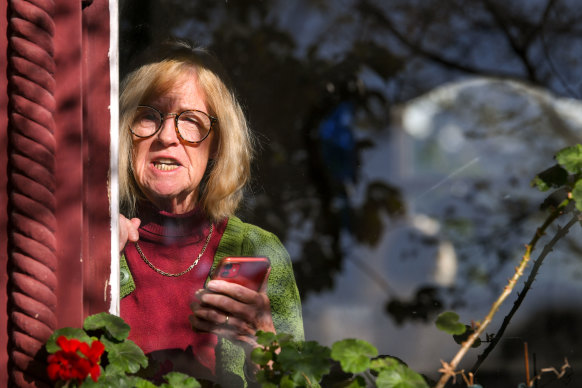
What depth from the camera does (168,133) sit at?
3.02 m

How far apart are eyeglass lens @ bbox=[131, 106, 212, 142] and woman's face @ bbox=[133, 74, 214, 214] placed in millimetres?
21

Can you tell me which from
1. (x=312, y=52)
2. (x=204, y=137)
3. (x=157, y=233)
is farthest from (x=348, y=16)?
(x=157, y=233)

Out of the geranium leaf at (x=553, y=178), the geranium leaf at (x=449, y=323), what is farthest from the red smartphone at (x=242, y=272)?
the geranium leaf at (x=553, y=178)

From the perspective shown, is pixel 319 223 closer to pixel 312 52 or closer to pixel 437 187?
pixel 437 187

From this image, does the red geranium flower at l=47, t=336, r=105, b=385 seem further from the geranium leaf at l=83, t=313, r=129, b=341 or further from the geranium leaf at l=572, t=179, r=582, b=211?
the geranium leaf at l=572, t=179, r=582, b=211

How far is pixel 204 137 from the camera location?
9.98 ft

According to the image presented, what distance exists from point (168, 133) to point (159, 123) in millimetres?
56

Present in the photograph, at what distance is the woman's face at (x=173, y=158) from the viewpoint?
3021 millimetres

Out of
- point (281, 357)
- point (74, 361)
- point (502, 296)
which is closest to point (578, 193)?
point (502, 296)

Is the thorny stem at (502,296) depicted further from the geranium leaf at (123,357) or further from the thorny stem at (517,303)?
the geranium leaf at (123,357)

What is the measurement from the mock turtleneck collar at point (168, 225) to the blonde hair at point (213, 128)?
0.05 metres

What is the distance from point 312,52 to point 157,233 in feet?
3.30

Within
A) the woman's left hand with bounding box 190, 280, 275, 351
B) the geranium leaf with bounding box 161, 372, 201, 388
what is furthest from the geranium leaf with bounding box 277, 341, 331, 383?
the woman's left hand with bounding box 190, 280, 275, 351

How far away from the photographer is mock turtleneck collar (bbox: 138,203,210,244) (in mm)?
3035
